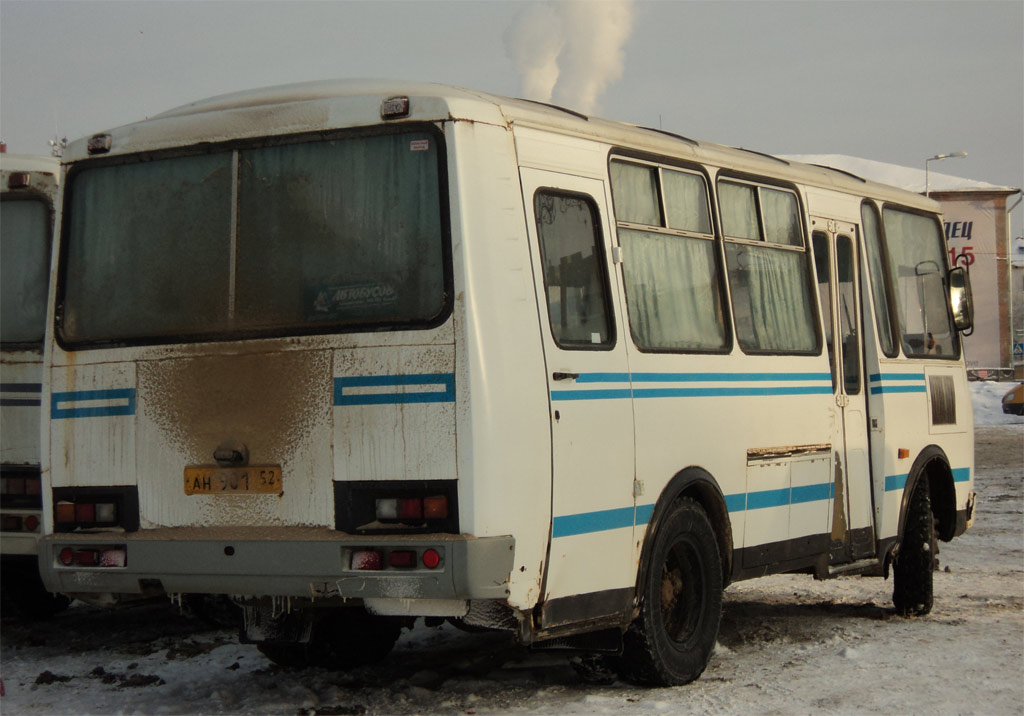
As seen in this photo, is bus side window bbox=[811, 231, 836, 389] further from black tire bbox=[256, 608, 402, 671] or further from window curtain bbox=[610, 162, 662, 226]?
black tire bbox=[256, 608, 402, 671]

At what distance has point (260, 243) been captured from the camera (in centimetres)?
681

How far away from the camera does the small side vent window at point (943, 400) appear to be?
35.8 ft

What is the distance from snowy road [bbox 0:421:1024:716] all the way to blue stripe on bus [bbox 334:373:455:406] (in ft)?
5.53

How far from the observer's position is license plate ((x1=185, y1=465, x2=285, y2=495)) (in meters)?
6.60

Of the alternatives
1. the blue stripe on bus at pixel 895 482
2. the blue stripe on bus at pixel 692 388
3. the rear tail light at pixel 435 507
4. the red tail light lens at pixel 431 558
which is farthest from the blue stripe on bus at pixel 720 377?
the red tail light lens at pixel 431 558

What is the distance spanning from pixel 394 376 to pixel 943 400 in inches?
235

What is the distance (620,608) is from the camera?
23.7ft

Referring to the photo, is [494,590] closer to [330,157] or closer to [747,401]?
[330,157]

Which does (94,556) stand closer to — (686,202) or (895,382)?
(686,202)

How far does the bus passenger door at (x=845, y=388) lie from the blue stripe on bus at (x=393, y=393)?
4045 mm

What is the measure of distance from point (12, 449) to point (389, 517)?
4.20 meters

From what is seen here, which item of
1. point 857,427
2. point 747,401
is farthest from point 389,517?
point 857,427

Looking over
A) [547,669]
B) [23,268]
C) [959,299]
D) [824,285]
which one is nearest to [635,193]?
[824,285]

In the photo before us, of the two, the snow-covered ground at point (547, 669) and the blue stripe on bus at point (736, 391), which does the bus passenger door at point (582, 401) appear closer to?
the blue stripe on bus at point (736, 391)
